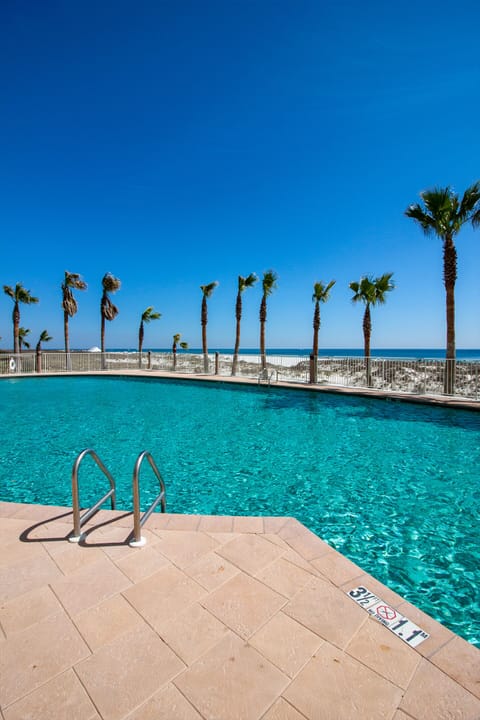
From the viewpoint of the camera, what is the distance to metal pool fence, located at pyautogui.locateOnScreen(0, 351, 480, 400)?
9641mm

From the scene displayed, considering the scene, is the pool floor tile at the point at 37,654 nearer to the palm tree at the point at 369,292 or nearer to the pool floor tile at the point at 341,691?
the pool floor tile at the point at 341,691

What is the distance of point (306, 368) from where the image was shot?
13.8 m

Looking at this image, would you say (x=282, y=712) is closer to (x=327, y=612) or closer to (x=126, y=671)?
(x=327, y=612)

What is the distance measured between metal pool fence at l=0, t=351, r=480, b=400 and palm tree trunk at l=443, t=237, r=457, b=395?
1.2 inches

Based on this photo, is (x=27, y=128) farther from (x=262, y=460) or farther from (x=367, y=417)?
(x=367, y=417)

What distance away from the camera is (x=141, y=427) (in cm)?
721

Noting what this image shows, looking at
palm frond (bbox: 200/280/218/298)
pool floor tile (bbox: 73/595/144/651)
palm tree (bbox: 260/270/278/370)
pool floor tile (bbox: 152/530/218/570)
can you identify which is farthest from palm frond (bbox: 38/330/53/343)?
pool floor tile (bbox: 73/595/144/651)

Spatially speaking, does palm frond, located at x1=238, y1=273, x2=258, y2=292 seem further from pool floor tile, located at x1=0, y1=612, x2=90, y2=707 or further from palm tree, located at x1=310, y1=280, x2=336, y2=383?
pool floor tile, located at x1=0, y1=612, x2=90, y2=707

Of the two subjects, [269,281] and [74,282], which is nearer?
[269,281]

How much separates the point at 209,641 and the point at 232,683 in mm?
244

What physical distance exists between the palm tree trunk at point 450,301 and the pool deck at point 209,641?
9.23 m

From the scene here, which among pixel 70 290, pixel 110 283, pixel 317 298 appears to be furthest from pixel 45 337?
pixel 317 298

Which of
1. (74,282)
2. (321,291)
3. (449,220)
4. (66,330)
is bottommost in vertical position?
(66,330)

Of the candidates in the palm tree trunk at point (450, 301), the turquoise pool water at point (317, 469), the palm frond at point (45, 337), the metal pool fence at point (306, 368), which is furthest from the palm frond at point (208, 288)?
the palm frond at point (45, 337)
